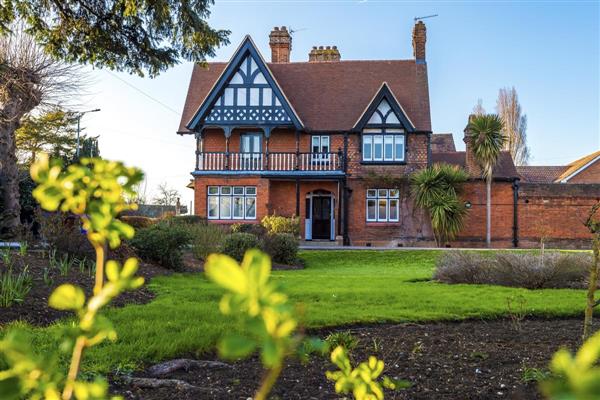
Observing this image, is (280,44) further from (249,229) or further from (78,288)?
(78,288)

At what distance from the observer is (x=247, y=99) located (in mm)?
27906

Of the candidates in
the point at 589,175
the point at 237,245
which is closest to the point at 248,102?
the point at 237,245

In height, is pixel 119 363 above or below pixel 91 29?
below

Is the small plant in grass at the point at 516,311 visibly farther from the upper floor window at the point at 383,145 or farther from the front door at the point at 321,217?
the front door at the point at 321,217

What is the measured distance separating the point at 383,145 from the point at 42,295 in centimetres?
2246

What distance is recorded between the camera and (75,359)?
900mm

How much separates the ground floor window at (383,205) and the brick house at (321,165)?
0.05 m

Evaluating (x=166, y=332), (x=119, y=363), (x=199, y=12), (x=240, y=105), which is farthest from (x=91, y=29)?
(x=240, y=105)

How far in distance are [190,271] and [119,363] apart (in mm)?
9514

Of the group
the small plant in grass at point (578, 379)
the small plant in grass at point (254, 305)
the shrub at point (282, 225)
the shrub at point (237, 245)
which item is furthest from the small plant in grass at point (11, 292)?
the shrub at point (282, 225)

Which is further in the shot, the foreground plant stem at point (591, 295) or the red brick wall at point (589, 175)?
the red brick wall at point (589, 175)

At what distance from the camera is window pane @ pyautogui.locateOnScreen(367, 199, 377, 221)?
91.5 feet

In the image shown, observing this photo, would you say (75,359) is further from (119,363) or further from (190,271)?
(190,271)

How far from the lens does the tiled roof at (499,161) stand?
2759cm
